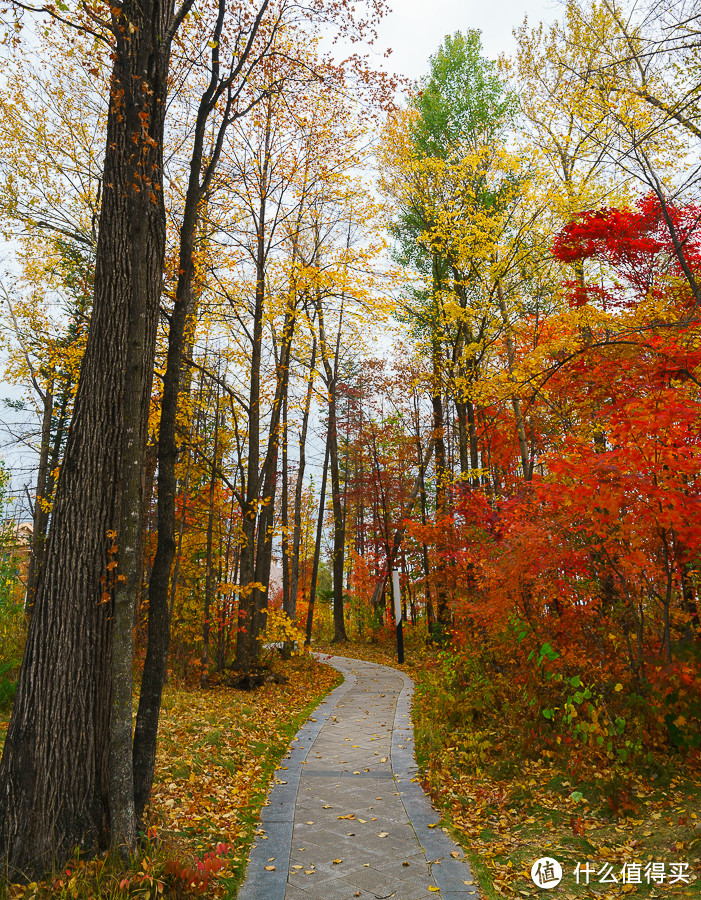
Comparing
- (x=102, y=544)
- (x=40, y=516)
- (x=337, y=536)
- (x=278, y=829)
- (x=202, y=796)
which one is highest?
(x=337, y=536)

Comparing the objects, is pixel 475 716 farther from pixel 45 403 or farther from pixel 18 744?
pixel 45 403

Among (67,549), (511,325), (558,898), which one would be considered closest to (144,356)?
(67,549)

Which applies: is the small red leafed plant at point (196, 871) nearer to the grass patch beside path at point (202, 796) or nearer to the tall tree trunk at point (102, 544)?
the grass patch beside path at point (202, 796)

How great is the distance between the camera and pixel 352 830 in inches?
177

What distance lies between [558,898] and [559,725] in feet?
7.74

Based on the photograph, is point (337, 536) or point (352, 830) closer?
point (352, 830)

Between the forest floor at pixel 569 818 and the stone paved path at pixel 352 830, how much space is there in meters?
0.23

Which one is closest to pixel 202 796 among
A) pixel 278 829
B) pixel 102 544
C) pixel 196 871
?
pixel 278 829

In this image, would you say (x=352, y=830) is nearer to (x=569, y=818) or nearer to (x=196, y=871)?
(x=196, y=871)

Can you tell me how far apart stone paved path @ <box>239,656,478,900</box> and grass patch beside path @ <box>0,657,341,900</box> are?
7.0 inches

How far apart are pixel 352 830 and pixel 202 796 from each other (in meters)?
1.35

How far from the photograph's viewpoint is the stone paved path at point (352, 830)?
3629mm

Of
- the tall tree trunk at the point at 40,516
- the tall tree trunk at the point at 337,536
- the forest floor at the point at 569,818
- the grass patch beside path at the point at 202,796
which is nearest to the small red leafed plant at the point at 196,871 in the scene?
the grass patch beside path at the point at 202,796

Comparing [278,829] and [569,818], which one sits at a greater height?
[569,818]
